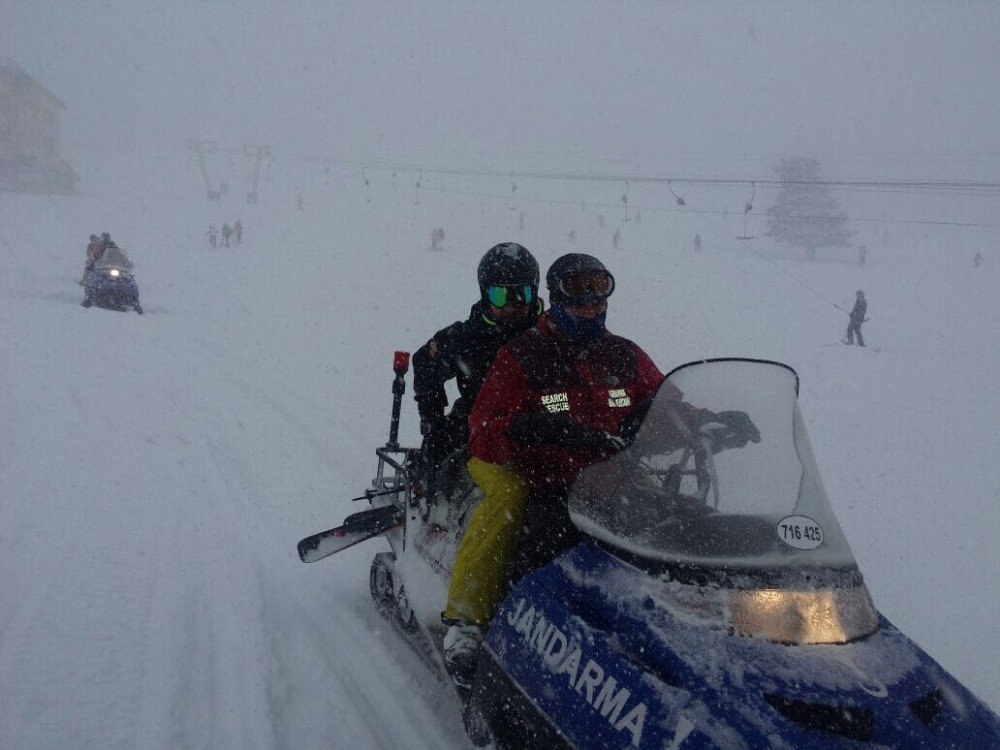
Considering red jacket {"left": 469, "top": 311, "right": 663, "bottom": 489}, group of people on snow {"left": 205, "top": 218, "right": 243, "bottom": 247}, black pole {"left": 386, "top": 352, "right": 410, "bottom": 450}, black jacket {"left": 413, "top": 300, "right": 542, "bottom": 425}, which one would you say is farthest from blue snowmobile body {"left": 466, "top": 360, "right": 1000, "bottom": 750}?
group of people on snow {"left": 205, "top": 218, "right": 243, "bottom": 247}

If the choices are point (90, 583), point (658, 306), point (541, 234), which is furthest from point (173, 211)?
point (90, 583)

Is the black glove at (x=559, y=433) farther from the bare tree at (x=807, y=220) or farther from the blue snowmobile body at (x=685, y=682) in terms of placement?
the bare tree at (x=807, y=220)

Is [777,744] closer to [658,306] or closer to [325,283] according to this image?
[658,306]

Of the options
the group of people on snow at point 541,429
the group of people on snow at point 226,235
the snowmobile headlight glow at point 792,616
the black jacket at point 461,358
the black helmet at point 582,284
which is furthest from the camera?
the group of people on snow at point 226,235

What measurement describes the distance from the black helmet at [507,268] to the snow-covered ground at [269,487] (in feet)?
6.95

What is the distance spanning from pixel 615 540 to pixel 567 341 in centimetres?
113

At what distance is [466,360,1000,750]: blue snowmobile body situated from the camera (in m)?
1.66

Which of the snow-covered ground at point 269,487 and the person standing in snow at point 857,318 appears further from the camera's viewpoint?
the person standing in snow at point 857,318

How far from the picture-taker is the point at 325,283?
21297mm

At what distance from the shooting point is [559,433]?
2.44m

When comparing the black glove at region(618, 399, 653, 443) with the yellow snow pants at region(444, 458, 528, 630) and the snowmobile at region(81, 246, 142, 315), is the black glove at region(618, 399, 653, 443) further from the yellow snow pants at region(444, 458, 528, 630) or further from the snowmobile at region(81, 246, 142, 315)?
the snowmobile at region(81, 246, 142, 315)

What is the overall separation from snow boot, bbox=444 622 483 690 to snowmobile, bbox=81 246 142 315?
47.4 ft

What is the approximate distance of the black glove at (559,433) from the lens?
2.34m

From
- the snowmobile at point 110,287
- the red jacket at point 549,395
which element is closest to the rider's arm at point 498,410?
the red jacket at point 549,395
